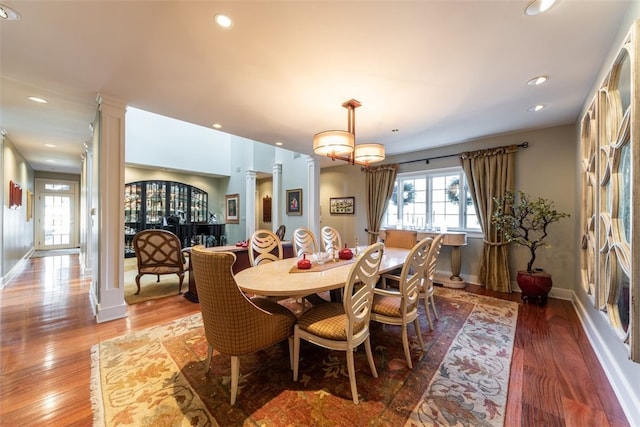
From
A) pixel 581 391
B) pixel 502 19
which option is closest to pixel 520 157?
pixel 502 19

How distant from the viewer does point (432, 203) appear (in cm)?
490

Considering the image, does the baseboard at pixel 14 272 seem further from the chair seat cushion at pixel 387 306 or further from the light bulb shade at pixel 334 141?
the chair seat cushion at pixel 387 306

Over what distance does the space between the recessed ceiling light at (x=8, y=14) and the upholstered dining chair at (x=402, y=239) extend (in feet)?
13.8

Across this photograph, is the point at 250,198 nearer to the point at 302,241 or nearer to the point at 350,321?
the point at 302,241

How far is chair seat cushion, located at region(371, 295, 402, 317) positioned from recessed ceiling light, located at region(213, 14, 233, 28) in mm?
2397

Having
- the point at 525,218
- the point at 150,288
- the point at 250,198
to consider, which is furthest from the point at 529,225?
the point at 250,198

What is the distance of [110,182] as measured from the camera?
9.20 ft

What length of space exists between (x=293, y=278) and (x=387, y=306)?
83 cm

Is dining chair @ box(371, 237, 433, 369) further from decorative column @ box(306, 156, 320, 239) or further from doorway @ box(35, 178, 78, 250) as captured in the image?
doorway @ box(35, 178, 78, 250)

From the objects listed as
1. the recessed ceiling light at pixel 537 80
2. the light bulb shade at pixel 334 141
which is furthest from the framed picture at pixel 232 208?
the recessed ceiling light at pixel 537 80

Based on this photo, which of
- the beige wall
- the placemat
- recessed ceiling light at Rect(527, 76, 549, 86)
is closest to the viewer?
the placemat

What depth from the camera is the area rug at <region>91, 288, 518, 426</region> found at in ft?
4.90

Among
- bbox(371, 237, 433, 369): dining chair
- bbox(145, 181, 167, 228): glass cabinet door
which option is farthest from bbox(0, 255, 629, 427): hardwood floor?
bbox(145, 181, 167, 228): glass cabinet door

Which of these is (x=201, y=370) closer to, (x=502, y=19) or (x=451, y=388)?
(x=451, y=388)
